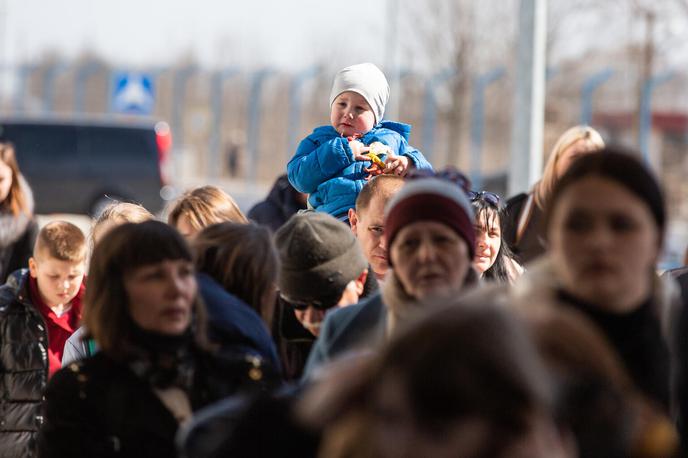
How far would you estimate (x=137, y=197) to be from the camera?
24.6 meters

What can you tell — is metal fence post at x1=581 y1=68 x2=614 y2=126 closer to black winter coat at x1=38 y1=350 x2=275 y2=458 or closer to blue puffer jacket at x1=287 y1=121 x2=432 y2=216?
blue puffer jacket at x1=287 y1=121 x2=432 y2=216

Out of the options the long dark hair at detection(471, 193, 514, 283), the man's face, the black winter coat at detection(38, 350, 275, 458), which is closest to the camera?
the black winter coat at detection(38, 350, 275, 458)

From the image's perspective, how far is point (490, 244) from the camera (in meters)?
5.41

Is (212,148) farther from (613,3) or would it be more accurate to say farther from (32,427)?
(32,427)

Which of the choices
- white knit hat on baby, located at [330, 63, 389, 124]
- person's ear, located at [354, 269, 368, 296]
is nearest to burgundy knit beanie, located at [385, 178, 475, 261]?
person's ear, located at [354, 269, 368, 296]

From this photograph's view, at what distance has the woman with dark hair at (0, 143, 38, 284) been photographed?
760cm

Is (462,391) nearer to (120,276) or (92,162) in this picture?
(120,276)

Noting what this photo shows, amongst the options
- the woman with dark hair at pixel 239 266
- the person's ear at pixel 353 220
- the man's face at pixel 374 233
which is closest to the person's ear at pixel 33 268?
the person's ear at pixel 353 220

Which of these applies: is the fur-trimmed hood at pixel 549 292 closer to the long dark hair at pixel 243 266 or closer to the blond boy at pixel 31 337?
the long dark hair at pixel 243 266

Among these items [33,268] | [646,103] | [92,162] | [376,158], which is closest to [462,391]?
[376,158]

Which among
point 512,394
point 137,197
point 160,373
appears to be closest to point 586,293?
point 512,394

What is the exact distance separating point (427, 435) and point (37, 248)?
13.8ft

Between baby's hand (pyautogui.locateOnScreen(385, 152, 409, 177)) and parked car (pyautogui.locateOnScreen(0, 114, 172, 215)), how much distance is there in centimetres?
1893

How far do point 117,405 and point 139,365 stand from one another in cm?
12
